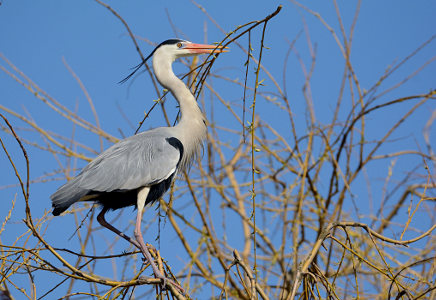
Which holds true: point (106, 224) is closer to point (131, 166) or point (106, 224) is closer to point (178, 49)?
point (131, 166)

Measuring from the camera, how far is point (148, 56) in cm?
439

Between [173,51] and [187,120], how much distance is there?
605 mm

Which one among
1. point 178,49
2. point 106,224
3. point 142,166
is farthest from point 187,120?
point 106,224

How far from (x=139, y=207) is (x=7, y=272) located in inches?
46.0

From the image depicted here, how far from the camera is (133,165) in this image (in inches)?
147

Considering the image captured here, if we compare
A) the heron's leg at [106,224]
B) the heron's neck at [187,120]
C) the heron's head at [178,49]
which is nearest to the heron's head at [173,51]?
the heron's head at [178,49]

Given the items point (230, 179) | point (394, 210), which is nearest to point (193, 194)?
point (230, 179)

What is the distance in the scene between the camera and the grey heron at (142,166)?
356 cm

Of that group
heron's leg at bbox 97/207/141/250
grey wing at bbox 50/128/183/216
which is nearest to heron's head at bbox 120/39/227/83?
grey wing at bbox 50/128/183/216

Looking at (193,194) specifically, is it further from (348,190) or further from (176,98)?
(348,190)

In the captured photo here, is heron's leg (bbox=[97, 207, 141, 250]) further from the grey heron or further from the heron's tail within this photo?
the heron's tail

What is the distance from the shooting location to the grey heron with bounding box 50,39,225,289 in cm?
356

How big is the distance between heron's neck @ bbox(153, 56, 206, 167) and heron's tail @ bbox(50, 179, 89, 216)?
83 centimetres

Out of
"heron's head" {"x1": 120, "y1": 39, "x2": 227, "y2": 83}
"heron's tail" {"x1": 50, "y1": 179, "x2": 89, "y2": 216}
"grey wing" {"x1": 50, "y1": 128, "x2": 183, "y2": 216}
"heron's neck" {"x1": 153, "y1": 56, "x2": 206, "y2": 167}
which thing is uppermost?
"heron's head" {"x1": 120, "y1": 39, "x2": 227, "y2": 83}
